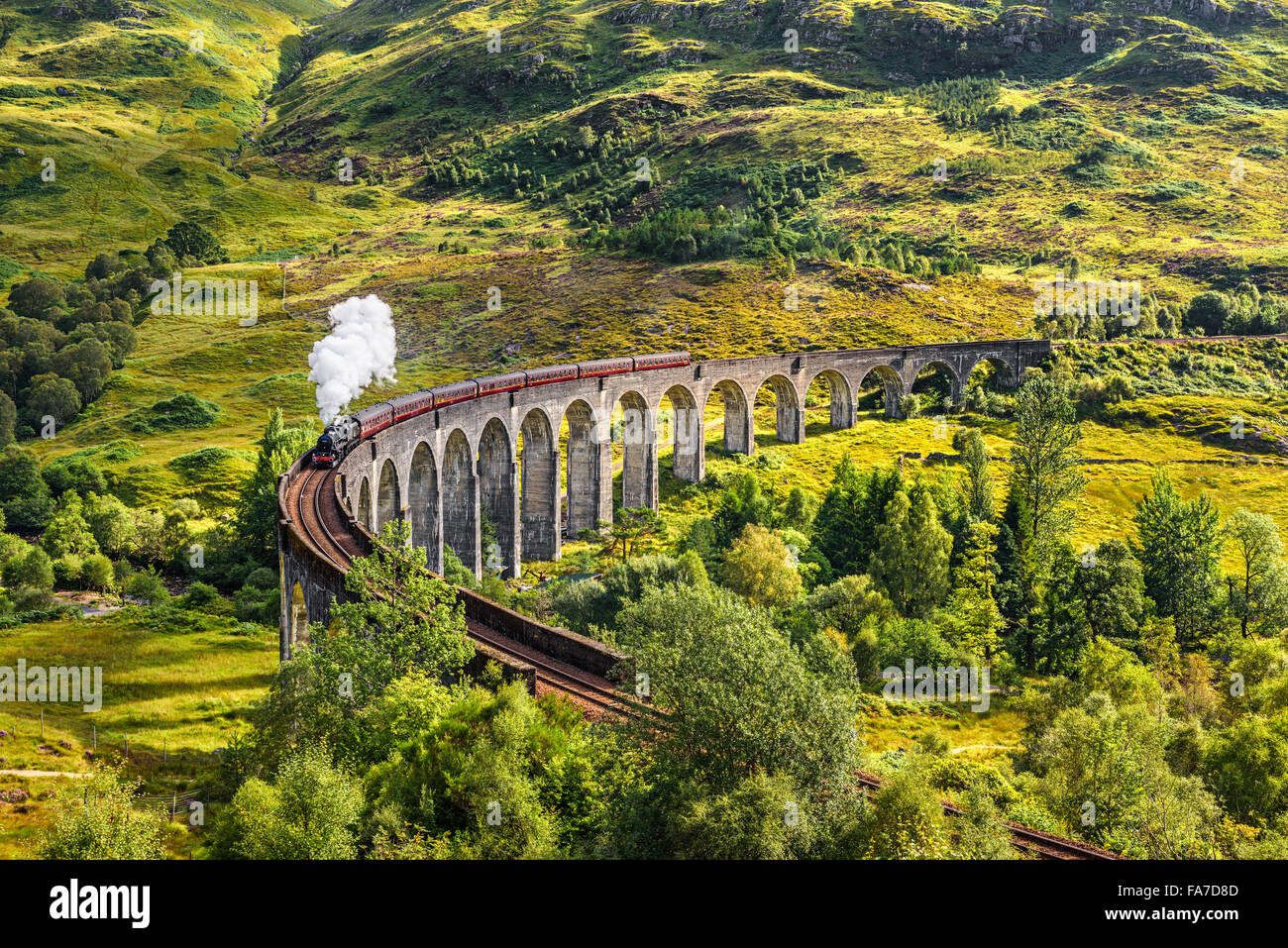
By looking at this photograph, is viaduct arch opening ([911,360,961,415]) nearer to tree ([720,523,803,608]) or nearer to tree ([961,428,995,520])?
tree ([961,428,995,520])

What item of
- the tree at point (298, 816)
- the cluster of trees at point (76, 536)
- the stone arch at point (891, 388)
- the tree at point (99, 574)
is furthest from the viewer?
the stone arch at point (891, 388)

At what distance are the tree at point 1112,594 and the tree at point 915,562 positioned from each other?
837 centimetres

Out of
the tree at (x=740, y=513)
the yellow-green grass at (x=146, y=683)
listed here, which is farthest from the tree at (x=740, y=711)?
the tree at (x=740, y=513)

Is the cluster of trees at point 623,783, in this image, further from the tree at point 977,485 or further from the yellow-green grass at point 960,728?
the tree at point 977,485

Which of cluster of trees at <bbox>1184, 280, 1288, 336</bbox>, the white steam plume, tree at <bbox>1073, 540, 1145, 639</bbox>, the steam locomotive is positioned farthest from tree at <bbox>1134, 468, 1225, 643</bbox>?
cluster of trees at <bbox>1184, 280, 1288, 336</bbox>

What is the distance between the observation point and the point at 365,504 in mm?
57281

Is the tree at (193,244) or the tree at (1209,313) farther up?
the tree at (193,244)

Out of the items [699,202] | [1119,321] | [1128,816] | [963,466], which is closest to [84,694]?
[1128,816]

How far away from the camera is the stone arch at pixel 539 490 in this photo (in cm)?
7594

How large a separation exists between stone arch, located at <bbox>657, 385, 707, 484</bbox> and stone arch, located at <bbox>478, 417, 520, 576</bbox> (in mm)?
21319

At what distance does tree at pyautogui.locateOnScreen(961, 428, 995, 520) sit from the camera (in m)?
71.1

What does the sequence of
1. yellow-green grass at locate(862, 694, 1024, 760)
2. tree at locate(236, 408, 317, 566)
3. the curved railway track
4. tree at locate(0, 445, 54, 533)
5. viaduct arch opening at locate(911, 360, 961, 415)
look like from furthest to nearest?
viaduct arch opening at locate(911, 360, 961, 415) < tree at locate(0, 445, 54, 533) < tree at locate(236, 408, 317, 566) < yellow-green grass at locate(862, 694, 1024, 760) < the curved railway track
